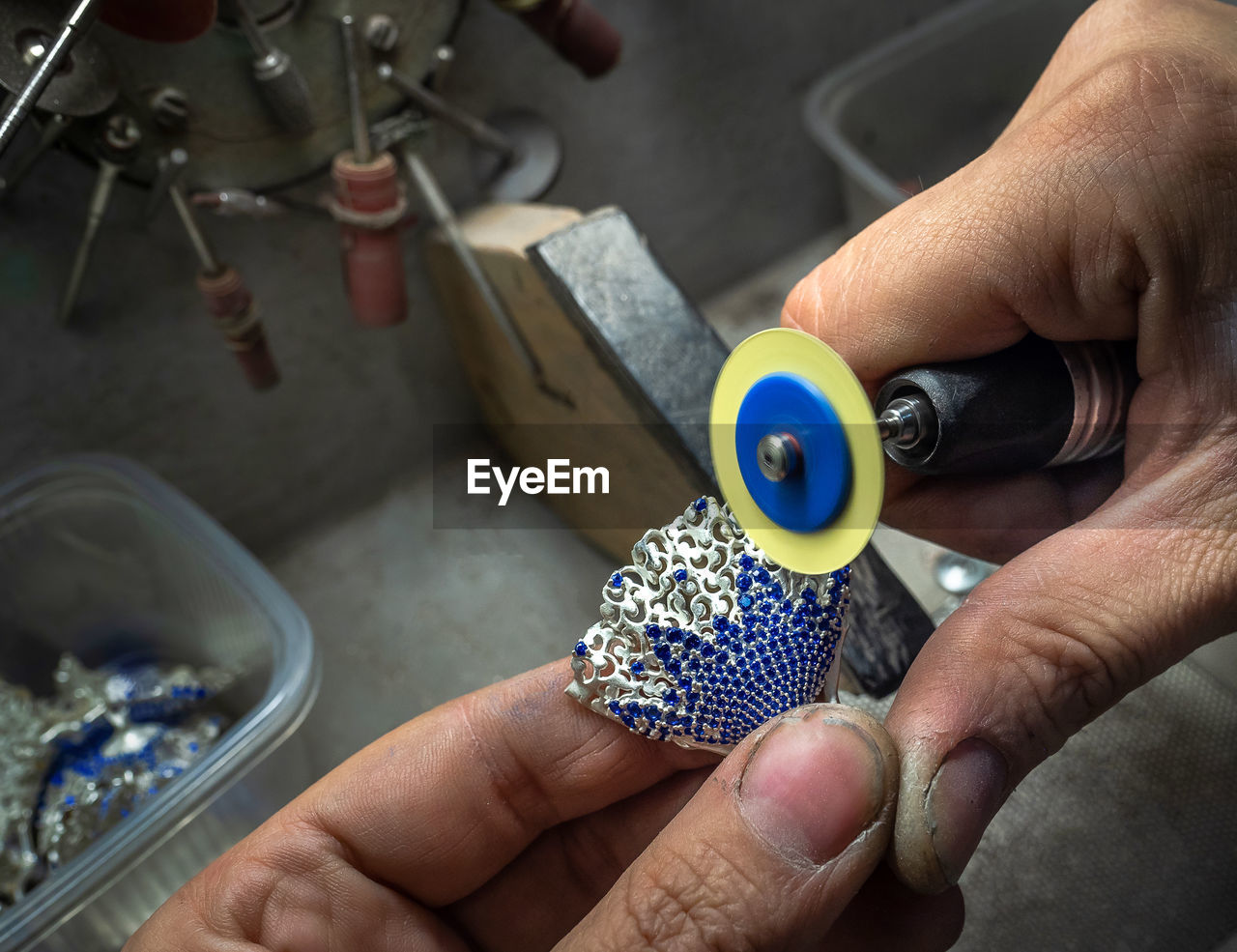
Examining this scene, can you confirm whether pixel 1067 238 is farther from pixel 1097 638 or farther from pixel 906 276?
pixel 1097 638

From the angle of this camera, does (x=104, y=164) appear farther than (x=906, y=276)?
Yes

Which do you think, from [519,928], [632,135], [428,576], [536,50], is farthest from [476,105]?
[519,928]

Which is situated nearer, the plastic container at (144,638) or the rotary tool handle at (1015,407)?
the rotary tool handle at (1015,407)

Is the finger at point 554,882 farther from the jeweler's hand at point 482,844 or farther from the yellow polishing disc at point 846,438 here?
the yellow polishing disc at point 846,438

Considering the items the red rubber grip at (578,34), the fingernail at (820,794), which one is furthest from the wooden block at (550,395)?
the fingernail at (820,794)

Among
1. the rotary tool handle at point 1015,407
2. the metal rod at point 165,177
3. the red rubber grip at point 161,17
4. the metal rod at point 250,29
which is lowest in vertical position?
the rotary tool handle at point 1015,407

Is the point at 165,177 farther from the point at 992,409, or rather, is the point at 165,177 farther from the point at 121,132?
the point at 992,409
